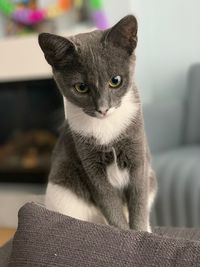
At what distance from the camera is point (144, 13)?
2229mm

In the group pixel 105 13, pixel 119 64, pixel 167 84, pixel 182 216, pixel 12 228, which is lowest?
pixel 12 228

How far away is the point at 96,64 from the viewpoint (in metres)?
0.84

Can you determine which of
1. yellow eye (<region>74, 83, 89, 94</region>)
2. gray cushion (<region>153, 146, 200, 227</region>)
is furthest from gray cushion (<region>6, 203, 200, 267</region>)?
gray cushion (<region>153, 146, 200, 227</region>)

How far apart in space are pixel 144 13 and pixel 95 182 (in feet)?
4.91

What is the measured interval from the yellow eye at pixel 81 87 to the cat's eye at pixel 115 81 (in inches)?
2.0

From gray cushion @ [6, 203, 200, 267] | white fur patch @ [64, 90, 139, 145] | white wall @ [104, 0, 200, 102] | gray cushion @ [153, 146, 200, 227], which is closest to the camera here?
gray cushion @ [6, 203, 200, 267]

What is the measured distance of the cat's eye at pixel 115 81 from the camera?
86 centimetres

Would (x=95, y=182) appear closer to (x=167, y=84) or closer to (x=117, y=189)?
(x=117, y=189)

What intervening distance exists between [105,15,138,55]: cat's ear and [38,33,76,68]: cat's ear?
82 millimetres

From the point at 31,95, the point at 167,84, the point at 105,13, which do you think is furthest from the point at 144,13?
the point at 31,95

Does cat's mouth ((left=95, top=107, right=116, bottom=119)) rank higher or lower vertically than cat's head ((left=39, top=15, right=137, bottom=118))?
lower

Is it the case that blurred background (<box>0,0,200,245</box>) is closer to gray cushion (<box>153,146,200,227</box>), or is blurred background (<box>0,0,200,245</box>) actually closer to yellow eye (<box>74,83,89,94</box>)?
gray cushion (<box>153,146,200,227</box>)

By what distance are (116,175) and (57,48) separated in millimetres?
317

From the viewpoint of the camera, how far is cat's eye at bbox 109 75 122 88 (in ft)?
2.81
